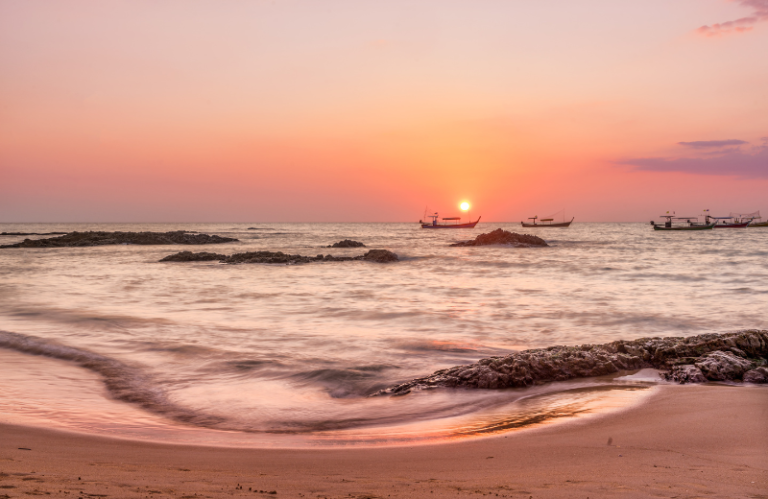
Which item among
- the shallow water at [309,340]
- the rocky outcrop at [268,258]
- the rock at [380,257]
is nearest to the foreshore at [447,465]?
the shallow water at [309,340]

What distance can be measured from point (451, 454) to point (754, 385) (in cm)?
465

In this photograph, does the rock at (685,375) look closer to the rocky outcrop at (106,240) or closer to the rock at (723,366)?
the rock at (723,366)

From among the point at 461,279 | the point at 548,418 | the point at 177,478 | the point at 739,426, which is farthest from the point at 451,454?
the point at 461,279

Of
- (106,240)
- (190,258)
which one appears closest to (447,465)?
(190,258)

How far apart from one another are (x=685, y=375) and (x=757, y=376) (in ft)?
2.66

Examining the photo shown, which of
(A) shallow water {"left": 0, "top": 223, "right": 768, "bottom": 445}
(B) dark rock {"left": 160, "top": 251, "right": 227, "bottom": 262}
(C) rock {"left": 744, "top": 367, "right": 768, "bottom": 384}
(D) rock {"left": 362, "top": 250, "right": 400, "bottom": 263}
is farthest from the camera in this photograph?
(D) rock {"left": 362, "top": 250, "right": 400, "bottom": 263}

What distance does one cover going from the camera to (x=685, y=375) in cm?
692

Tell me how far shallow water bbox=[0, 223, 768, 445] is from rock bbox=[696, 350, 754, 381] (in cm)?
98

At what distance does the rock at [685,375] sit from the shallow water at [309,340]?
542 mm

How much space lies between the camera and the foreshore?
3283 mm

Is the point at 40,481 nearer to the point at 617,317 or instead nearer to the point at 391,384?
the point at 391,384

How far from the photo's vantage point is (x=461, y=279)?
24.0m

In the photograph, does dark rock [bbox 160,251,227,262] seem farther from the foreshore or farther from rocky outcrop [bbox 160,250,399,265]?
the foreshore

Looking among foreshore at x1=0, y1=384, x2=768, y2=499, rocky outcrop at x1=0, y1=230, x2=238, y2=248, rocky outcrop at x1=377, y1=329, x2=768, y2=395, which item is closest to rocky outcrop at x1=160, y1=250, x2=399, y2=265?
rocky outcrop at x1=377, y1=329, x2=768, y2=395
